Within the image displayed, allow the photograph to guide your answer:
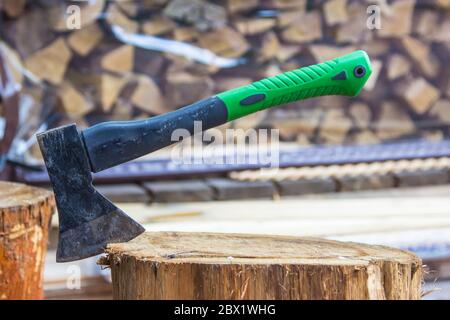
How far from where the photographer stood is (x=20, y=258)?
2.77m

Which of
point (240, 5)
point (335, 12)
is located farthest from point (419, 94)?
point (240, 5)

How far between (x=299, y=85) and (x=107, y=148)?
0.50 m

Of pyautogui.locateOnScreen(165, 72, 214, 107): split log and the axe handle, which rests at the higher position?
pyautogui.locateOnScreen(165, 72, 214, 107): split log

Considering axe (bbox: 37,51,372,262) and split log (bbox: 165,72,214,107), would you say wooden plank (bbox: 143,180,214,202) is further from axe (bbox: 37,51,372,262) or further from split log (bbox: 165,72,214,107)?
axe (bbox: 37,51,372,262)

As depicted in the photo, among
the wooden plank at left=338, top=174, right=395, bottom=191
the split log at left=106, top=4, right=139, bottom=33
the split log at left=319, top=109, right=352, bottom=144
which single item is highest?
the split log at left=106, top=4, right=139, bottom=33

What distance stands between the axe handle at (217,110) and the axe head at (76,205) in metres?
0.04

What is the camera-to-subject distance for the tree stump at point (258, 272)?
6.32ft

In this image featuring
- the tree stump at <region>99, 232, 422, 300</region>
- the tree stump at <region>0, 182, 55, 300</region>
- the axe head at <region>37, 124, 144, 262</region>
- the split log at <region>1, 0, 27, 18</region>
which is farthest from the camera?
the split log at <region>1, 0, 27, 18</region>

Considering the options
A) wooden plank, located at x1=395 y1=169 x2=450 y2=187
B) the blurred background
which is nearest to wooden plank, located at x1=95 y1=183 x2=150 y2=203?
the blurred background

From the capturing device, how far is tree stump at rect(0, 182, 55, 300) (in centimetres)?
268

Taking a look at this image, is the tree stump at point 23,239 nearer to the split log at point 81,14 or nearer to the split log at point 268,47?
the split log at point 81,14

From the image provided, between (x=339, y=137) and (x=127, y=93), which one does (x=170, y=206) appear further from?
(x=339, y=137)

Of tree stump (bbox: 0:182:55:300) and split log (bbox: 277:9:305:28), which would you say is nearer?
tree stump (bbox: 0:182:55:300)

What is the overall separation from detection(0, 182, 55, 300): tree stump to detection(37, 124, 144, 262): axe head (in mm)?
618
